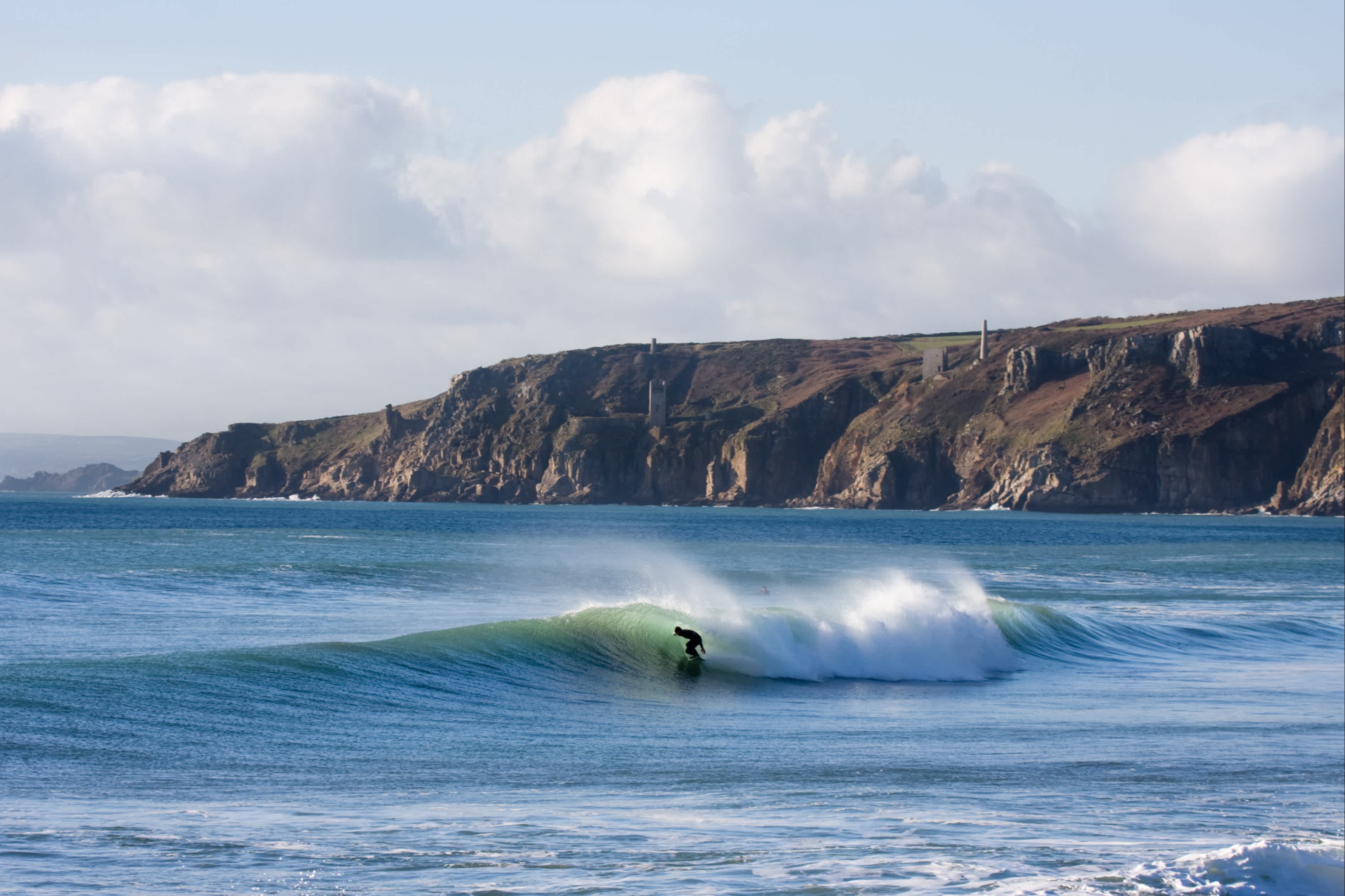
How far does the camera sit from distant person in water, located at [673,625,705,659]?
18.1 m

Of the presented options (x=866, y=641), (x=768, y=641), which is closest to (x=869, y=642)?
(x=866, y=641)

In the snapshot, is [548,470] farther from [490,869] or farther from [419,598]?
[490,869]

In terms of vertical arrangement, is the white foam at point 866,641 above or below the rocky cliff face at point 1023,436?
below

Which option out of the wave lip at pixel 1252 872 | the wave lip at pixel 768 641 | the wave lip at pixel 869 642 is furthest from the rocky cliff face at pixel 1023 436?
the wave lip at pixel 1252 872

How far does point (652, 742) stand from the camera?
13391 mm

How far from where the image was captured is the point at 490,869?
8023 mm

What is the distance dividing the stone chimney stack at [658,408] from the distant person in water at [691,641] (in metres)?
173

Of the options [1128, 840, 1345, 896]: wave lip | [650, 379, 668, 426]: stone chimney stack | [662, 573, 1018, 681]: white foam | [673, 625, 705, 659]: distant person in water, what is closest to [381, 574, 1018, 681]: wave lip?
[662, 573, 1018, 681]: white foam

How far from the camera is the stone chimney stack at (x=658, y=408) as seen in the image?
194 metres

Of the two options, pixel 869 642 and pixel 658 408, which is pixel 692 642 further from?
pixel 658 408

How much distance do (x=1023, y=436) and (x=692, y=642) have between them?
149 meters

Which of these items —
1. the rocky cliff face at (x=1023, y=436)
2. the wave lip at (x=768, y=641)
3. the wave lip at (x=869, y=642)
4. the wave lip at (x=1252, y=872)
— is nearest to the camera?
the wave lip at (x=1252, y=872)

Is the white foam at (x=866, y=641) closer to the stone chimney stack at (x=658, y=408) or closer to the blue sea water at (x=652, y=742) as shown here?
the blue sea water at (x=652, y=742)

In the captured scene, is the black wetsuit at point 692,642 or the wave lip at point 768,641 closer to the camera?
the black wetsuit at point 692,642
